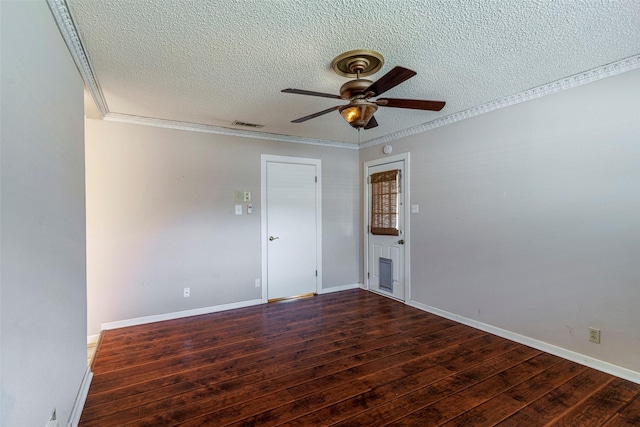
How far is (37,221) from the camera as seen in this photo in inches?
51.5

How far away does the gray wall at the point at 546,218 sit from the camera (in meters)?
2.25

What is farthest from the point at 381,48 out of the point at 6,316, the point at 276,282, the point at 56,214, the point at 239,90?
the point at 276,282

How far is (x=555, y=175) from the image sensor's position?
2598 millimetres

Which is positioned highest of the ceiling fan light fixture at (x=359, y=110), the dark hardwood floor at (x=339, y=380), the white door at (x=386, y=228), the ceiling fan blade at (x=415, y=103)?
the ceiling fan blade at (x=415, y=103)

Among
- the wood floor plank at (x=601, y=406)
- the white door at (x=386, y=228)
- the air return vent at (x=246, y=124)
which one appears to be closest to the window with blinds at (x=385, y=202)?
the white door at (x=386, y=228)

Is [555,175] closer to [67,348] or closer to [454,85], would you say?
[454,85]

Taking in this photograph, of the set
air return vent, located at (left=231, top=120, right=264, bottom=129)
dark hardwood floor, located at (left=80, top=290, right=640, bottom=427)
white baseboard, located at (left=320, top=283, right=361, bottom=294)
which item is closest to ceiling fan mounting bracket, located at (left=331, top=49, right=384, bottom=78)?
air return vent, located at (left=231, top=120, right=264, bottom=129)

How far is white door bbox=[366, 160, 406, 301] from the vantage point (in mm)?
4105

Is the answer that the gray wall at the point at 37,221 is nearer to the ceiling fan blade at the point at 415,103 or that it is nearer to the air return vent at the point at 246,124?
the air return vent at the point at 246,124

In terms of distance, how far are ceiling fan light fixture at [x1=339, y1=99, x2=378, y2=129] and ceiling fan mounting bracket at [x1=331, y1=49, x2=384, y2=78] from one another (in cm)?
28

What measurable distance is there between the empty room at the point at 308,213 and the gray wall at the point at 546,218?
0.05 ft

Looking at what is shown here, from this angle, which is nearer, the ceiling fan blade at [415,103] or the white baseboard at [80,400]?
the white baseboard at [80,400]

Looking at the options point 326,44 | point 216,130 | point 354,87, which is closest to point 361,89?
point 354,87

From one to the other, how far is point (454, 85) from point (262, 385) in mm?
2892
